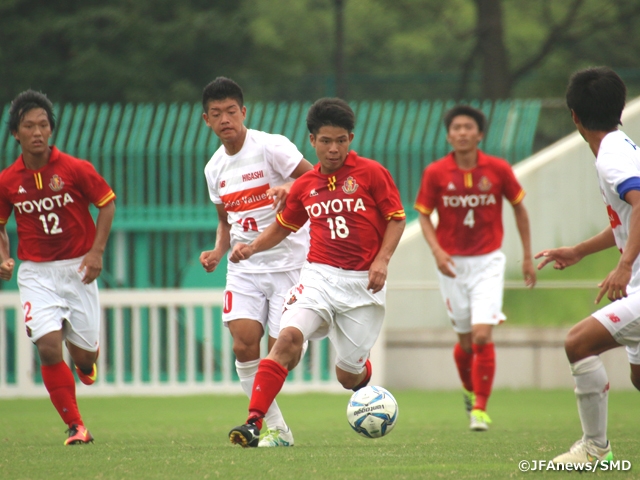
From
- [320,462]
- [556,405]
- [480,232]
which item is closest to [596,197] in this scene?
[556,405]

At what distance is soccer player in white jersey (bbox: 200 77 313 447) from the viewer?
23.9 ft

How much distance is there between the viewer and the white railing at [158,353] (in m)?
12.9

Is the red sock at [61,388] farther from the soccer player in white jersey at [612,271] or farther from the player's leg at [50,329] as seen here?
the soccer player in white jersey at [612,271]

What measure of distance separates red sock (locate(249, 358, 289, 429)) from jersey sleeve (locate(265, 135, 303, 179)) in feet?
5.20

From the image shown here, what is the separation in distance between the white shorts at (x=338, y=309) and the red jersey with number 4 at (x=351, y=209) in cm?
10

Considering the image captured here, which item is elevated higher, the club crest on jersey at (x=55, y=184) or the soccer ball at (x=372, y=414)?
the club crest on jersey at (x=55, y=184)

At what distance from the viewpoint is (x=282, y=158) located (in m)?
7.41

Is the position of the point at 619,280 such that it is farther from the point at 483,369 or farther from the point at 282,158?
the point at 483,369

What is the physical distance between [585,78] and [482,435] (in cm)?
328

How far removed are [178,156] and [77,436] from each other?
7865 mm

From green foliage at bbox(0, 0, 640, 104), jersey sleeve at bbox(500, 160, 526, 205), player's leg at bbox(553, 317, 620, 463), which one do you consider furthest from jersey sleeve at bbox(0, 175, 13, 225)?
green foliage at bbox(0, 0, 640, 104)

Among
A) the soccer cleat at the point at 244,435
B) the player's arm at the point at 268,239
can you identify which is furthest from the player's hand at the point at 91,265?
the soccer cleat at the point at 244,435

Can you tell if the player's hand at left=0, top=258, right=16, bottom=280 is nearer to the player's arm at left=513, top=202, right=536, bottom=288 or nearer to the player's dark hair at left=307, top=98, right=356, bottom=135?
the player's dark hair at left=307, top=98, right=356, bottom=135

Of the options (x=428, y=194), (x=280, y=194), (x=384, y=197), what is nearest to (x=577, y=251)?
(x=384, y=197)
